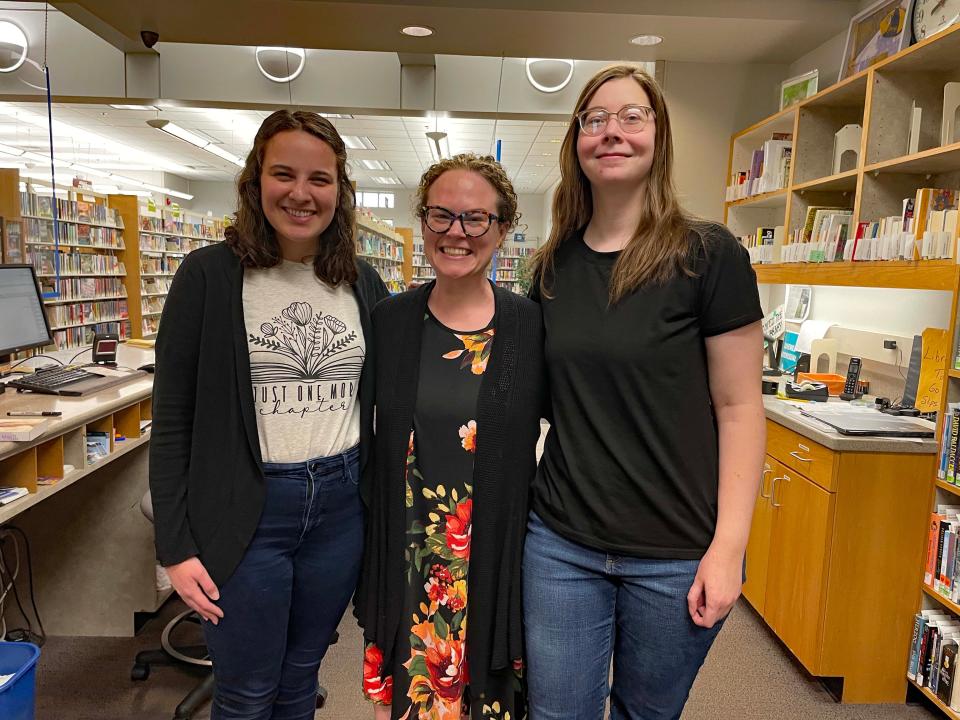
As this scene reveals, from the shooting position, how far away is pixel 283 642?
1392mm

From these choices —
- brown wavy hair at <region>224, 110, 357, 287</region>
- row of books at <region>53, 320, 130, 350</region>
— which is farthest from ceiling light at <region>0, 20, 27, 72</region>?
brown wavy hair at <region>224, 110, 357, 287</region>

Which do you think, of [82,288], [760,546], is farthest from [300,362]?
[82,288]

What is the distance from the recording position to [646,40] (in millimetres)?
3725

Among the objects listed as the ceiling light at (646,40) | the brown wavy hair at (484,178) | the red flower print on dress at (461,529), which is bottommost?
the red flower print on dress at (461,529)

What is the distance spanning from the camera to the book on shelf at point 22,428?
1.64 meters

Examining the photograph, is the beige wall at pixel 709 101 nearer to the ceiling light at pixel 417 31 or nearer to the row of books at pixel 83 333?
the ceiling light at pixel 417 31

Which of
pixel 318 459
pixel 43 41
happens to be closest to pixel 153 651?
pixel 318 459

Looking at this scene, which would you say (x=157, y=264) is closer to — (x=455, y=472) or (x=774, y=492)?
(x=774, y=492)

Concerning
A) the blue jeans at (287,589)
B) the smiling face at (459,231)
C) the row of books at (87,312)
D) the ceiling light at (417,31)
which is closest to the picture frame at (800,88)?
the ceiling light at (417,31)

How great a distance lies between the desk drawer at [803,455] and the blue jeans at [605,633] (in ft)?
4.48

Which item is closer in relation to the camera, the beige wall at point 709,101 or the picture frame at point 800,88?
the picture frame at point 800,88

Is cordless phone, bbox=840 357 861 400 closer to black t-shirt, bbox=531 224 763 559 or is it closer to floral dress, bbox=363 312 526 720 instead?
black t-shirt, bbox=531 224 763 559

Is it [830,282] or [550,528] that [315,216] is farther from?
[830,282]

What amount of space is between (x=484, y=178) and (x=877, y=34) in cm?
245
